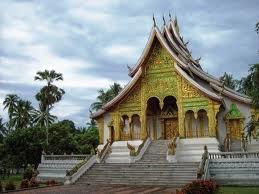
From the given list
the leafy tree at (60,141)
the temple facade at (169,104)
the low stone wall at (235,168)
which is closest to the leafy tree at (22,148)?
the leafy tree at (60,141)

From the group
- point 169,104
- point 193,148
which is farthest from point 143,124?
point 193,148

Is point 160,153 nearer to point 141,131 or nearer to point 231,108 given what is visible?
point 141,131

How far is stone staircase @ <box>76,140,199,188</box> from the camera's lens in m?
17.8

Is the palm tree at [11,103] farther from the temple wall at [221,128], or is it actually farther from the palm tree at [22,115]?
the temple wall at [221,128]

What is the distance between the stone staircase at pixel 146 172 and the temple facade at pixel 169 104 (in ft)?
10.9

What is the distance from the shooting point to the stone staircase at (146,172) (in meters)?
17.8

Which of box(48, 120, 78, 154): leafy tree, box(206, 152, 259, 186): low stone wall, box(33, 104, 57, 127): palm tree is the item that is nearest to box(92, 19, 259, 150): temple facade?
box(206, 152, 259, 186): low stone wall

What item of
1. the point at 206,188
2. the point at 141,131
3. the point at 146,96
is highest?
the point at 146,96

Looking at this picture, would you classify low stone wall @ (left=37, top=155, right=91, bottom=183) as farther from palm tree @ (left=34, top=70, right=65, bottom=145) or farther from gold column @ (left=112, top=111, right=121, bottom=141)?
palm tree @ (left=34, top=70, right=65, bottom=145)

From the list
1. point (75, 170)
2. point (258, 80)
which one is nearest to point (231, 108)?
point (75, 170)

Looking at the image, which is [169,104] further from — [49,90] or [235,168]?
[49,90]

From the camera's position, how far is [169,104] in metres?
25.9

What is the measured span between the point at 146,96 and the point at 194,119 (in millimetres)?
3530

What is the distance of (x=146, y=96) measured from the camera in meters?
24.8
